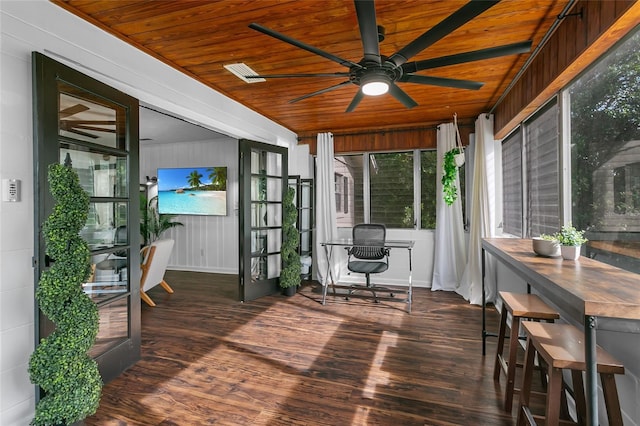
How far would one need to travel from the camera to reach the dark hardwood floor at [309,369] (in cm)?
200

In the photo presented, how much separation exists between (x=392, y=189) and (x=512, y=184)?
174 cm

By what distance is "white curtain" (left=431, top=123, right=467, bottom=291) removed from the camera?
186 inches

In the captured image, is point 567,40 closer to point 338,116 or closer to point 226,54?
point 226,54

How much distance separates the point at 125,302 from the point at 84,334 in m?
0.81

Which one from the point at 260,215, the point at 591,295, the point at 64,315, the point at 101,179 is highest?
the point at 101,179

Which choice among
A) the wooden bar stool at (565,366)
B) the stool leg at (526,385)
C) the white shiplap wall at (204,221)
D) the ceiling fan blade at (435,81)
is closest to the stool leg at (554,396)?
the wooden bar stool at (565,366)

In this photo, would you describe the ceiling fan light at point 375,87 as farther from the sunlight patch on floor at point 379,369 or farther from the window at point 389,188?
the window at point 389,188

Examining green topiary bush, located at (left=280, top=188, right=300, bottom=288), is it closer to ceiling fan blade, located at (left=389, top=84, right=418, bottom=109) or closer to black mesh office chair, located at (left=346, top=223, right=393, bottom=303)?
black mesh office chair, located at (left=346, top=223, right=393, bottom=303)

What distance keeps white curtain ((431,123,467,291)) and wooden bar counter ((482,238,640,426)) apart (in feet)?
9.90

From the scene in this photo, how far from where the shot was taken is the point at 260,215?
15.0 ft

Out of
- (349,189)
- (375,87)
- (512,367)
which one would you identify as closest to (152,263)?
(349,189)

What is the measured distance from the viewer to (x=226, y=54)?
9.04 feet

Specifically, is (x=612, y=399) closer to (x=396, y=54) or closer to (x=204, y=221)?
(x=396, y=54)

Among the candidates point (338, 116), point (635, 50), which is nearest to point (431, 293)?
point (338, 116)
